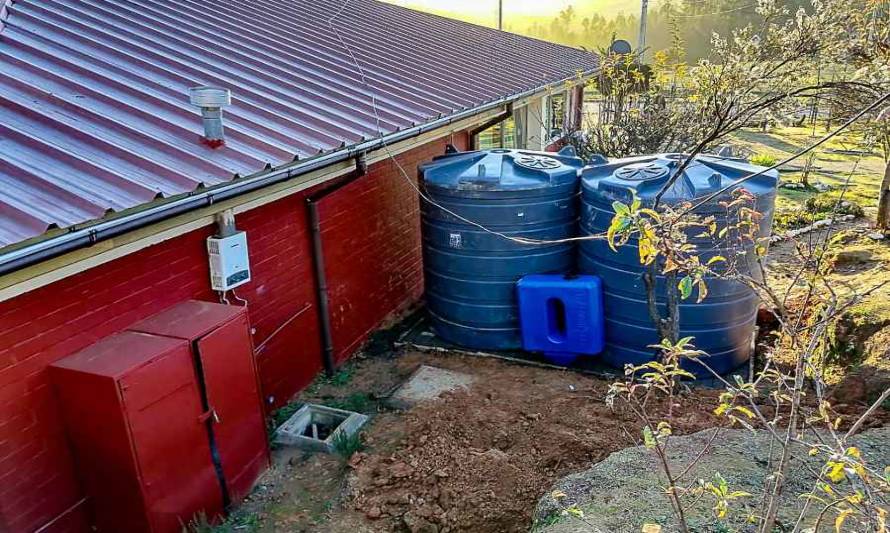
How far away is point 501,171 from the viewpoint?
6457mm

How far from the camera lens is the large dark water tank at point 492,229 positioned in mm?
6332

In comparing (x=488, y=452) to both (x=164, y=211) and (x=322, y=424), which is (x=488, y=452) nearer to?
(x=322, y=424)

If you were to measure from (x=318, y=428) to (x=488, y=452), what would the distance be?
170 centimetres

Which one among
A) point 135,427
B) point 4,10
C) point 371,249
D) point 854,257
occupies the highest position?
point 4,10

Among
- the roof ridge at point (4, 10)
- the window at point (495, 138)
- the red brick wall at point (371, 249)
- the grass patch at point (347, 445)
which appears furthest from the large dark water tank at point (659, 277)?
the window at point (495, 138)

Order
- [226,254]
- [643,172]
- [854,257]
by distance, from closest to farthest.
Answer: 1. [226,254]
2. [643,172]
3. [854,257]

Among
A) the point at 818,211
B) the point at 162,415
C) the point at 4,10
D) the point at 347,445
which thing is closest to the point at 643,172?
the point at 347,445

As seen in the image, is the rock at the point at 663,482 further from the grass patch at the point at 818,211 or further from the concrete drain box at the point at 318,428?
the grass patch at the point at 818,211

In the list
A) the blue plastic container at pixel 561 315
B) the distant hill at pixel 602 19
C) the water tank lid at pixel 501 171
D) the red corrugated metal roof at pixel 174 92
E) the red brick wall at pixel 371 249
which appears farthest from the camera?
the distant hill at pixel 602 19

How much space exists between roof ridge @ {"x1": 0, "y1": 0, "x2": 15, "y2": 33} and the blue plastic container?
17.8ft

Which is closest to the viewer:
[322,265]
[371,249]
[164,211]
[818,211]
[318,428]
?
[164,211]

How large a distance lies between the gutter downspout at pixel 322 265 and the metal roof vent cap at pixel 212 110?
1.36 meters

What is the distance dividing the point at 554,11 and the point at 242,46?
67639mm

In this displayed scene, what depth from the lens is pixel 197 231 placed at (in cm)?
480
